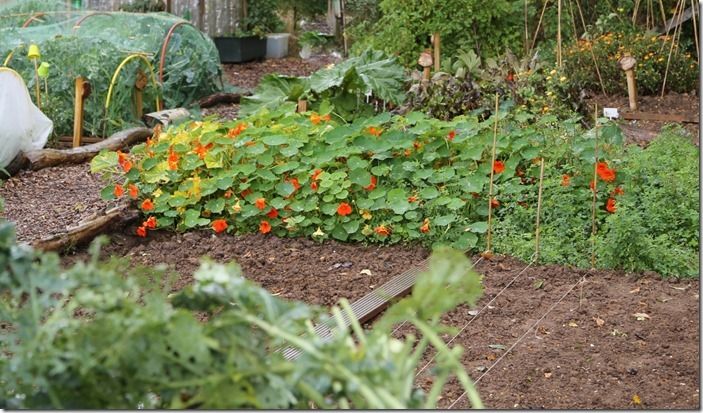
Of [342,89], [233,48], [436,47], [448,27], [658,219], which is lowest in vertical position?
[658,219]

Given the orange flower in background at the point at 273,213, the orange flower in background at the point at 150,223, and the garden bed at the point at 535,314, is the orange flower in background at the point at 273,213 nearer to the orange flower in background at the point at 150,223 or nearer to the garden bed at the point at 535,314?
the garden bed at the point at 535,314

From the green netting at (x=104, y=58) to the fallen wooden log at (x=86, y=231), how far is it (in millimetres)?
2854

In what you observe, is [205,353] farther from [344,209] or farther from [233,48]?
[233,48]

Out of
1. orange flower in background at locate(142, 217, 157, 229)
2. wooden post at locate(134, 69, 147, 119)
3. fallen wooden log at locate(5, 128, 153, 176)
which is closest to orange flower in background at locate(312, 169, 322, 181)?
orange flower in background at locate(142, 217, 157, 229)

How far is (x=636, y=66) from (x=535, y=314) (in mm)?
5682

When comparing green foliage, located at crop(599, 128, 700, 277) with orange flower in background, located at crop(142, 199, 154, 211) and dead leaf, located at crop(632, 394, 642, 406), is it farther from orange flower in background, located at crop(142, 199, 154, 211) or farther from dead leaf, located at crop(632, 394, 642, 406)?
orange flower in background, located at crop(142, 199, 154, 211)

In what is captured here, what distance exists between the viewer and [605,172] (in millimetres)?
5062

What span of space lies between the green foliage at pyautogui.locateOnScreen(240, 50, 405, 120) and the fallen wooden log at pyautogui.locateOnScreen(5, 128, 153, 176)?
971 millimetres

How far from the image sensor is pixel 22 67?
8.66 m

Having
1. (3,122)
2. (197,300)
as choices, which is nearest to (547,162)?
(3,122)

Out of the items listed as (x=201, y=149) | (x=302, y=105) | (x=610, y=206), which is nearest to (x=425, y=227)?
(x=610, y=206)

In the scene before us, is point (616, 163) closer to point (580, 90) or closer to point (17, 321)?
point (580, 90)

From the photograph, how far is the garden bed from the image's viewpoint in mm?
3297

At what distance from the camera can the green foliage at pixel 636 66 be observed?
934 cm
